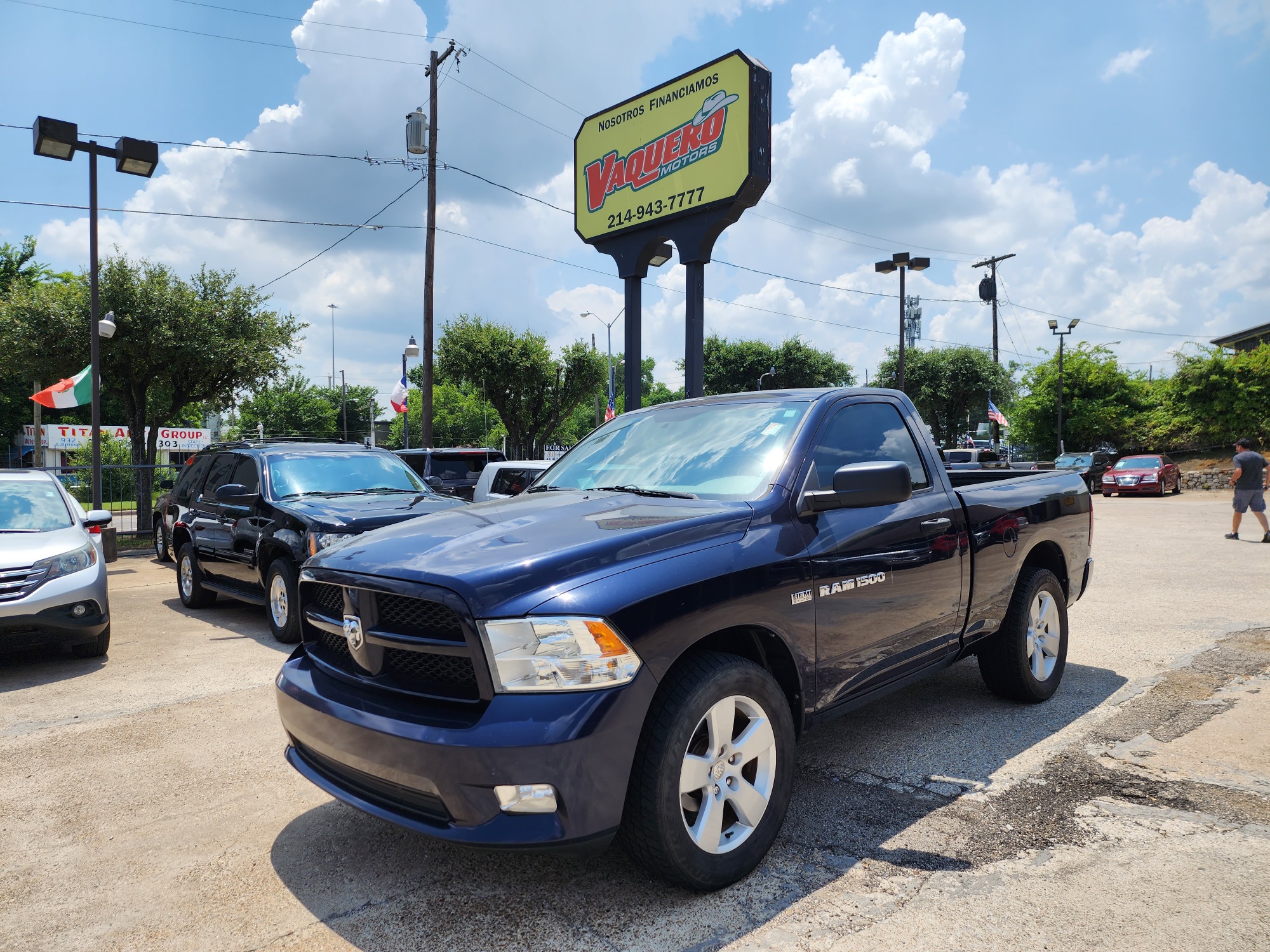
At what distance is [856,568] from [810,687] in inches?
22.0

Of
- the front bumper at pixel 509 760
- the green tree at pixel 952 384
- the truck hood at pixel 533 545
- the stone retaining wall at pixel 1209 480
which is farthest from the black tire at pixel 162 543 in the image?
the green tree at pixel 952 384

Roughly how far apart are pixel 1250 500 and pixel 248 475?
1496 centimetres

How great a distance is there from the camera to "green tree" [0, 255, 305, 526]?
1808cm

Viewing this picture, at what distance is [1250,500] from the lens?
13.5 metres

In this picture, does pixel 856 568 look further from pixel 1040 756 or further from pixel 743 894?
pixel 1040 756

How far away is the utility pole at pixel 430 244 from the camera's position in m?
20.0

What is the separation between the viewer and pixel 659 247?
15.3 metres

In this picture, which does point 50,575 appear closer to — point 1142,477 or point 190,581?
point 190,581

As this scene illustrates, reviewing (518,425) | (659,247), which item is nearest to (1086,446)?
(518,425)

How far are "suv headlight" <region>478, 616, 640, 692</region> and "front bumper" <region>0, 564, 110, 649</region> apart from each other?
17.7 feet

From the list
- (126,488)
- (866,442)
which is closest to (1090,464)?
(126,488)

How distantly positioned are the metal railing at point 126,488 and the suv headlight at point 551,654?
17.3 metres

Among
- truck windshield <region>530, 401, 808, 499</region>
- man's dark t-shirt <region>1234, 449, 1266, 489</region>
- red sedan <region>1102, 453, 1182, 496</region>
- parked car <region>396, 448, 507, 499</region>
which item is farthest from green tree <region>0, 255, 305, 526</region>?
red sedan <region>1102, 453, 1182, 496</region>

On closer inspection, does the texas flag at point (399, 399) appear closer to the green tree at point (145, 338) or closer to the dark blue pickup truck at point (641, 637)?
the green tree at point (145, 338)
